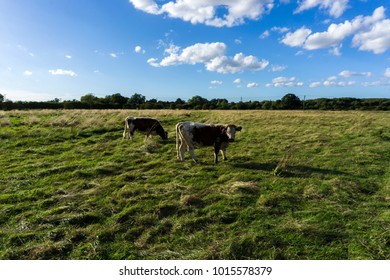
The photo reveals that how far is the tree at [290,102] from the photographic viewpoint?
7294 centimetres

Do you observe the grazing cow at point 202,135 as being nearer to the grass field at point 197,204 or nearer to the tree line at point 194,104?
the grass field at point 197,204

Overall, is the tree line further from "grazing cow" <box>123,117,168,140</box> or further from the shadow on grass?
the shadow on grass

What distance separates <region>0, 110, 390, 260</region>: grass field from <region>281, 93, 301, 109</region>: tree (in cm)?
6317

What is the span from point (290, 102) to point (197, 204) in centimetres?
7623

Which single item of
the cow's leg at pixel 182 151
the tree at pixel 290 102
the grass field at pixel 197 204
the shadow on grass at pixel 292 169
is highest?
the tree at pixel 290 102

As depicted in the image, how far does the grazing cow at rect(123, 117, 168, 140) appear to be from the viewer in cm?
1530

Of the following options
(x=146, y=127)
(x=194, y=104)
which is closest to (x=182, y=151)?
(x=146, y=127)

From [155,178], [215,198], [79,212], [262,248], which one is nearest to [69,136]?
[155,178]

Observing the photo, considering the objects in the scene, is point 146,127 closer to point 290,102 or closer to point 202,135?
point 202,135

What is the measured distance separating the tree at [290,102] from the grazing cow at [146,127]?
61594mm

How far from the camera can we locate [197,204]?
657cm

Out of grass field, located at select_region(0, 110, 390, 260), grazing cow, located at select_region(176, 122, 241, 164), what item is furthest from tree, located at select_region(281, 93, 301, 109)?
grazing cow, located at select_region(176, 122, 241, 164)

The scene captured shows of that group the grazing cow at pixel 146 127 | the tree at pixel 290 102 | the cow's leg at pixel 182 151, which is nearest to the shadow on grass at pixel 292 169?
the cow's leg at pixel 182 151

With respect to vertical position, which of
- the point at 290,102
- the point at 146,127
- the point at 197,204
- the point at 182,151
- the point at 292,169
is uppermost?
the point at 290,102
